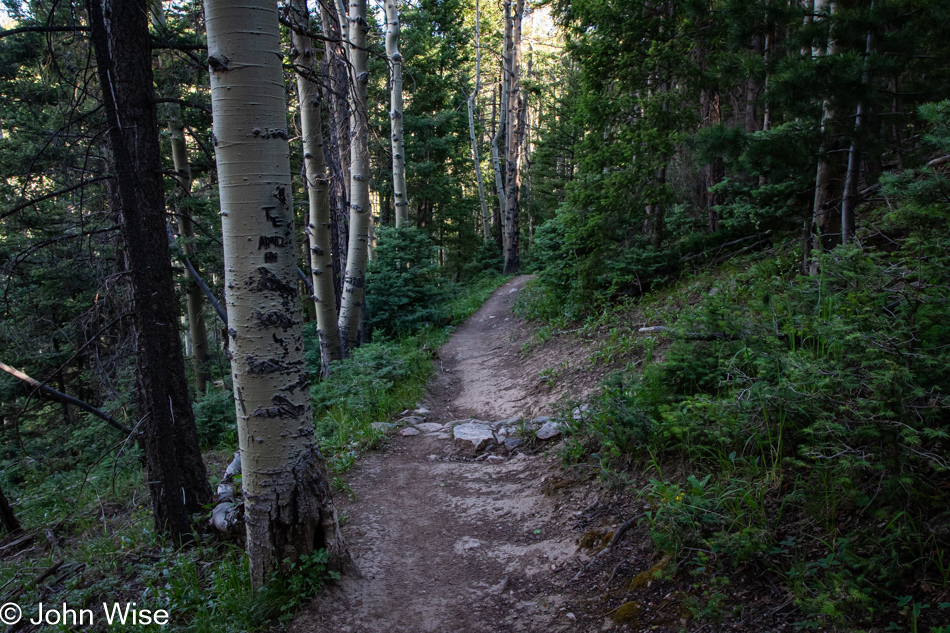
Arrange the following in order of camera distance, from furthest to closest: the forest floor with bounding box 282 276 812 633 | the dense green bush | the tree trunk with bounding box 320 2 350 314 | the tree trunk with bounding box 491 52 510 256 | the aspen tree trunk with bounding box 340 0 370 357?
the tree trunk with bounding box 491 52 510 256 → the dense green bush → the aspen tree trunk with bounding box 340 0 370 357 → the tree trunk with bounding box 320 2 350 314 → the forest floor with bounding box 282 276 812 633

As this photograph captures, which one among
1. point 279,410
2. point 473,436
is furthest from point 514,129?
point 279,410

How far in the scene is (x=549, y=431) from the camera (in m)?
5.67

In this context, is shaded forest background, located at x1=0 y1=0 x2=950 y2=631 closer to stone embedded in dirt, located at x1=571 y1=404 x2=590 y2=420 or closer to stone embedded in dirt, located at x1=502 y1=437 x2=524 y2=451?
stone embedded in dirt, located at x1=571 y1=404 x2=590 y2=420

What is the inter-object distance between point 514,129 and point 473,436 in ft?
54.5

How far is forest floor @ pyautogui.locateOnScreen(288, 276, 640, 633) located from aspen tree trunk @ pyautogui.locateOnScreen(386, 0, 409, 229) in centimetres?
890

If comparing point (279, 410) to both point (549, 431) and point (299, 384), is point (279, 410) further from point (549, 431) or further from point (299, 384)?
point (549, 431)

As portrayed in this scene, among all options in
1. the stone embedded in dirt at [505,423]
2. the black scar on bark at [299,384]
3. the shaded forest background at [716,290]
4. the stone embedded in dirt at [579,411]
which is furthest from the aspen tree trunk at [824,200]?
the black scar on bark at [299,384]

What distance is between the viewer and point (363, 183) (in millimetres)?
9977

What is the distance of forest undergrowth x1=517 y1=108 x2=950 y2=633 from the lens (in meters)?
2.30

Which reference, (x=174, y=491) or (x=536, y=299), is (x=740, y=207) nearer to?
(x=536, y=299)

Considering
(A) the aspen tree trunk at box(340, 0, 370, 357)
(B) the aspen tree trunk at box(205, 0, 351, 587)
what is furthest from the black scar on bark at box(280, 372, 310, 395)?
(A) the aspen tree trunk at box(340, 0, 370, 357)

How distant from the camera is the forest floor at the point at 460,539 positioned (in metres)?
3.12

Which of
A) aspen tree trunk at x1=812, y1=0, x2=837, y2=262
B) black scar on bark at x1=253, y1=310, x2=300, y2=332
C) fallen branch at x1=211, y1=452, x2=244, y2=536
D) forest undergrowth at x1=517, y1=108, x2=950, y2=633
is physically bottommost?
fallen branch at x1=211, y1=452, x2=244, y2=536

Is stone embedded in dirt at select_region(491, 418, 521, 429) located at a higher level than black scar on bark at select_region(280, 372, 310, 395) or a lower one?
lower
